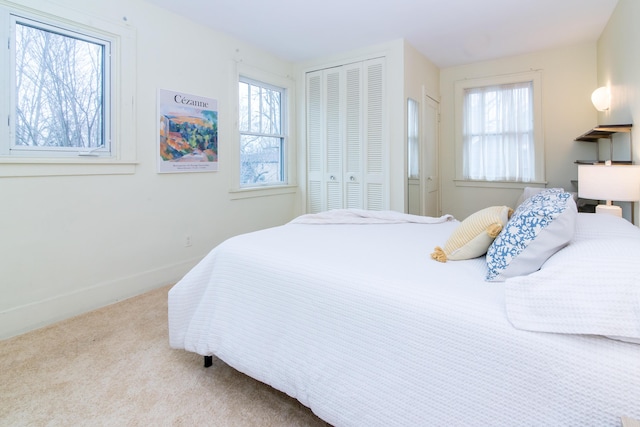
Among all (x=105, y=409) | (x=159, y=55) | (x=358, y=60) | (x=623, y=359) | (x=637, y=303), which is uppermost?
(x=358, y=60)

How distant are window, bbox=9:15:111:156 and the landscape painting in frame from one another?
0.46m

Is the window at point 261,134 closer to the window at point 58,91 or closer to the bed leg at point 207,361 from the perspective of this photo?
the window at point 58,91

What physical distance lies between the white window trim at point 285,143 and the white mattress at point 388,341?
2058 mm

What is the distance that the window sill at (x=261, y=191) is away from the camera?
12.6 feet

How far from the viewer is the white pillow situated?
90cm

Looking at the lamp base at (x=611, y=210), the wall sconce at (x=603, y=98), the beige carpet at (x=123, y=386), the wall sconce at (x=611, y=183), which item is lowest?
the beige carpet at (x=123, y=386)

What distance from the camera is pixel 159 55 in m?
3.07

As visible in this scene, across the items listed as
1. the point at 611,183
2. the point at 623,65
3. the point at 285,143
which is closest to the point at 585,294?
the point at 611,183

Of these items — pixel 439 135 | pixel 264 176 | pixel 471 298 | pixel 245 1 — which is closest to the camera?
pixel 471 298

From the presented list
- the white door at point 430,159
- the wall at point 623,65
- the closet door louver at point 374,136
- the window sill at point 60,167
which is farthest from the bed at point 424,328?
the white door at point 430,159

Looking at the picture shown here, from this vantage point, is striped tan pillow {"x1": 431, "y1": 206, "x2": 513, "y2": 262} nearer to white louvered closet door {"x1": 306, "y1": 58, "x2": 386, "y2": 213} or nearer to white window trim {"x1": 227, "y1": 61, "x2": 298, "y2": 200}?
white louvered closet door {"x1": 306, "y1": 58, "x2": 386, "y2": 213}

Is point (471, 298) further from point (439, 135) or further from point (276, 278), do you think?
point (439, 135)

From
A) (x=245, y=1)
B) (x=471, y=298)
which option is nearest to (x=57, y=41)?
(x=245, y=1)

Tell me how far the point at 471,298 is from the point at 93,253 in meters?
2.78
